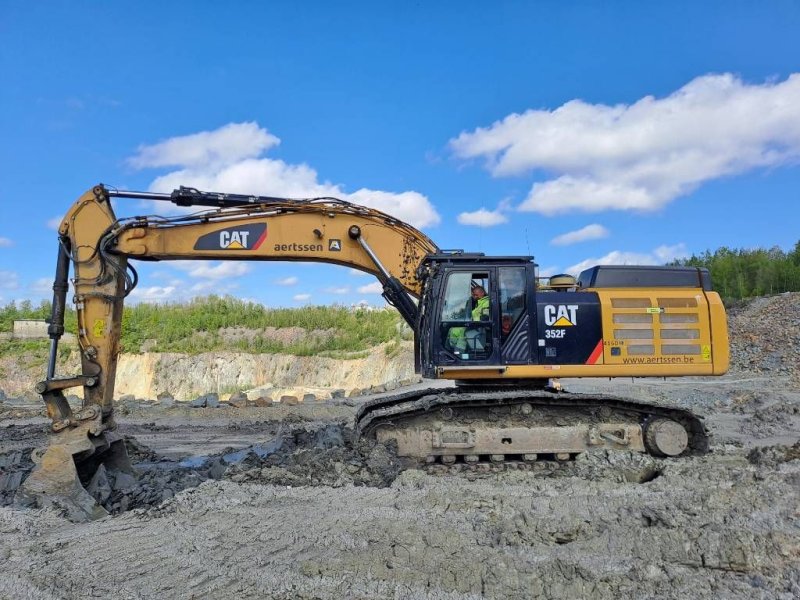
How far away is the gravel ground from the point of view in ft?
13.5

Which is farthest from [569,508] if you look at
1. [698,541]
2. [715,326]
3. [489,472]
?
[715,326]

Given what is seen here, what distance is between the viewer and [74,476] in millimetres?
6121

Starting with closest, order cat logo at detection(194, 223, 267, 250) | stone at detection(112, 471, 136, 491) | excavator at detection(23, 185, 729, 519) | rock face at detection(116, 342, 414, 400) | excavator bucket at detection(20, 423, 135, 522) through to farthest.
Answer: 1. excavator bucket at detection(20, 423, 135, 522)
2. stone at detection(112, 471, 136, 491)
3. excavator at detection(23, 185, 729, 519)
4. cat logo at detection(194, 223, 267, 250)
5. rock face at detection(116, 342, 414, 400)

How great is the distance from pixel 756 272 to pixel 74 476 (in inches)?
1359

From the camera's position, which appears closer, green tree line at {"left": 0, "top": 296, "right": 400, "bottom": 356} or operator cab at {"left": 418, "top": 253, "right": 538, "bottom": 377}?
operator cab at {"left": 418, "top": 253, "right": 538, "bottom": 377}

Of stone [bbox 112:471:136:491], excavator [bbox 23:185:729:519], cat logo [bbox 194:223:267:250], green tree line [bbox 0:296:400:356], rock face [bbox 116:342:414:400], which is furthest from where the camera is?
green tree line [bbox 0:296:400:356]

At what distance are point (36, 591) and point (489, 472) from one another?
4704mm

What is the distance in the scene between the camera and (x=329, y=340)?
29.0 metres

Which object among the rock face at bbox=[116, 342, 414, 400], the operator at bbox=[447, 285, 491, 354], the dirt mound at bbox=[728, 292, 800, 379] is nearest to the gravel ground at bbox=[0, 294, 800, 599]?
the operator at bbox=[447, 285, 491, 354]

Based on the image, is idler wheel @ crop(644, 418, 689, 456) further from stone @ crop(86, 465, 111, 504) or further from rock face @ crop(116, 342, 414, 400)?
rock face @ crop(116, 342, 414, 400)

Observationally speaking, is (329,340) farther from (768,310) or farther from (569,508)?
(569,508)

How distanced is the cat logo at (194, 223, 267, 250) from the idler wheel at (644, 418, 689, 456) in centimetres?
516

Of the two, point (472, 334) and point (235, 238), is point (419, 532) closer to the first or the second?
point (472, 334)

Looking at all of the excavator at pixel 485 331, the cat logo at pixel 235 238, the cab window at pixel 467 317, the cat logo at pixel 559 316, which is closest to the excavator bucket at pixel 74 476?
the excavator at pixel 485 331
